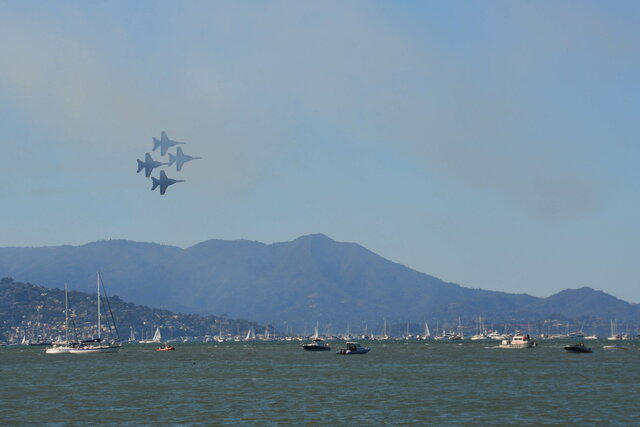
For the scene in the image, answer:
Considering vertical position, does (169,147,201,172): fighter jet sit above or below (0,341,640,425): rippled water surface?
above

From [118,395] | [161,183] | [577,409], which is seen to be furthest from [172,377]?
[577,409]

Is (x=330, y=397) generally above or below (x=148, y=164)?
below

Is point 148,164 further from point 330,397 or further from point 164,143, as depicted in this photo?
point 330,397

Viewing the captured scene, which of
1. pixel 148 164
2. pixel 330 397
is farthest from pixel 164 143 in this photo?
pixel 330 397

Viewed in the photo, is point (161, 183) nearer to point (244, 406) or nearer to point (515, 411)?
point (244, 406)

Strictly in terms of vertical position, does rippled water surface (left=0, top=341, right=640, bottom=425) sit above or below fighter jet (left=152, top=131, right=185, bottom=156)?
below

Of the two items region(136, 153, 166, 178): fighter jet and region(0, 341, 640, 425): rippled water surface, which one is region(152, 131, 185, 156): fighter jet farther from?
region(0, 341, 640, 425): rippled water surface

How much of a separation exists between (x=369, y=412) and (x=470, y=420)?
31.7ft

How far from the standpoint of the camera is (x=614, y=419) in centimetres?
7162

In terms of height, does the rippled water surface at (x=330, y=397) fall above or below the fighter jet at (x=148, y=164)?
below

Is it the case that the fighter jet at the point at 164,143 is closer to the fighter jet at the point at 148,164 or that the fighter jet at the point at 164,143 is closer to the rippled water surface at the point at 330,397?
the fighter jet at the point at 148,164

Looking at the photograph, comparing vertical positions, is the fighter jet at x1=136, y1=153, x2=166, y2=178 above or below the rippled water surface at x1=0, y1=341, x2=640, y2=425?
above

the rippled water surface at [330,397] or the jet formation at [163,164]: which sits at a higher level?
the jet formation at [163,164]

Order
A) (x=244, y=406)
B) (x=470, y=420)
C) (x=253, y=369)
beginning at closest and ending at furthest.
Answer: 1. (x=470, y=420)
2. (x=244, y=406)
3. (x=253, y=369)
